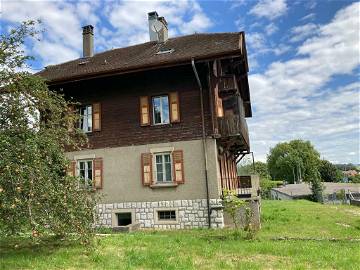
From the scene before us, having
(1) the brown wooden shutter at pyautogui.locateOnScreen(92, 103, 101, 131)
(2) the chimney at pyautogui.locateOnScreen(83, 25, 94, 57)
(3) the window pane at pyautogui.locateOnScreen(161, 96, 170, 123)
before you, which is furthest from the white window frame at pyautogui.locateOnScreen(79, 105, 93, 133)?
(2) the chimney at pyautogui.locateOnScreen(83, 25, 94, 57)

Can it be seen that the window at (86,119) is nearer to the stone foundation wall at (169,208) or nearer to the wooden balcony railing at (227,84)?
the stone foundation wall at (169,208)

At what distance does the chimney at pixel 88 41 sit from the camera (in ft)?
70.2

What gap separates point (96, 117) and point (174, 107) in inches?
147

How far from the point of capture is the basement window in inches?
632

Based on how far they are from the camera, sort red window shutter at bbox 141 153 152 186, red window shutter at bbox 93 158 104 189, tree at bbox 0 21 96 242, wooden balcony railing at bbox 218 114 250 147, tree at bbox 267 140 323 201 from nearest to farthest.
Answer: tree at bbox 0 21 96 242
wooden balcony railing at bbox 218 114 250 147
red window shutter at bbox 141 153 152 186
red window shutter at bbox 93 158 104 189
tree at bbox 267 140 323 201

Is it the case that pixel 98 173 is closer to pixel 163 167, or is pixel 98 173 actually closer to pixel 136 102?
pixel 163 167

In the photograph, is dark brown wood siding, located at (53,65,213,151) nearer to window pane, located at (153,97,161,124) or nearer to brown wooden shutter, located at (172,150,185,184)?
window pane, located at (153,97,161,124)

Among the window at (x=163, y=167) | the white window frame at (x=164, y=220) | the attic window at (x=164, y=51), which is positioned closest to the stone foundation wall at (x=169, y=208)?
the white window frame at (x=164, y=220)

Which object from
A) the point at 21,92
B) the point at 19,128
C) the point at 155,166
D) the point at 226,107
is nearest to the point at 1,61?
the point at 21,92

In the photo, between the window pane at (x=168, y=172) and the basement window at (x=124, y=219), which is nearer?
the window pane at (x=168, y=172)

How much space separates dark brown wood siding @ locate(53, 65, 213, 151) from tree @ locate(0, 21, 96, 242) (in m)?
5.98

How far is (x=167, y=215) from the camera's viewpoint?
15469 millimetres

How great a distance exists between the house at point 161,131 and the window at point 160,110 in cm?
4

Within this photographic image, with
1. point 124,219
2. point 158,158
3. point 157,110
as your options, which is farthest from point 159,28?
point 124,219
